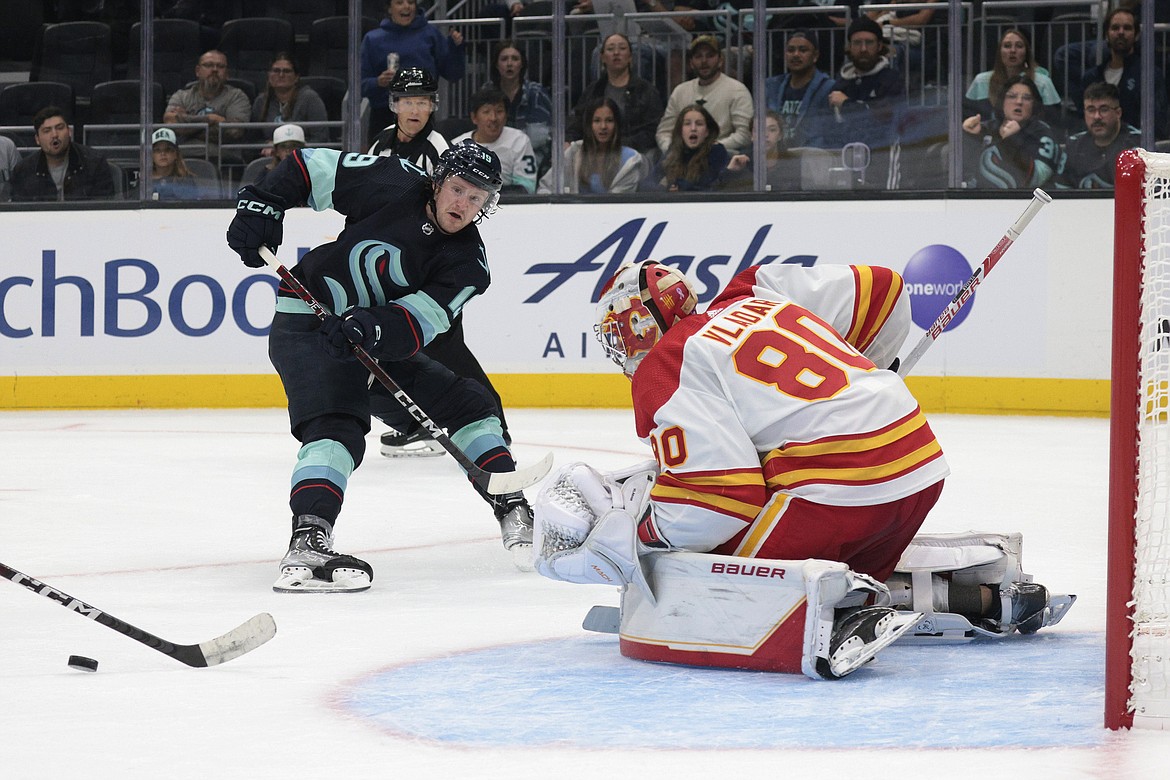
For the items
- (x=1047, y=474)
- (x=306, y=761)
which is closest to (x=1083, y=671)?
Result: (x=306, y=761)

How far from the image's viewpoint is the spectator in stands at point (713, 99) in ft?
23.4

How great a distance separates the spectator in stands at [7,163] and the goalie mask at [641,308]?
5.48m

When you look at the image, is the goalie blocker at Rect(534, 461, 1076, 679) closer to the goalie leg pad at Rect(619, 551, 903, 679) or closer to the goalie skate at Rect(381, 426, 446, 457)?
the goalie leg pad at Rect(619, 551, 903, 679)

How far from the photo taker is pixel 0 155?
291 inches

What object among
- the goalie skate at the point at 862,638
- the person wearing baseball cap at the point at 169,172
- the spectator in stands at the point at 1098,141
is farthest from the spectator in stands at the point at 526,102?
the goalie skate at the point at 862,638

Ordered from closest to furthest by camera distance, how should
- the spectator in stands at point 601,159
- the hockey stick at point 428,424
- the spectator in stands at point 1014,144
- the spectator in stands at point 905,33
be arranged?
the hockey stick at point 428,424 → the spectator in stands at point 1014,144 → the spectator in stands at point 905,33 → the spectator in stands at point 601,159

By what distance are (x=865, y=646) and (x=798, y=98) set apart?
203 inches

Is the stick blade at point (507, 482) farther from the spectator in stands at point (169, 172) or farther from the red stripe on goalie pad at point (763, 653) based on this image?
the spectator in stands at point (169, 172)

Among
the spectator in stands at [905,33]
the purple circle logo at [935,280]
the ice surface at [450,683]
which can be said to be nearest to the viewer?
the ice surface at [450,683]

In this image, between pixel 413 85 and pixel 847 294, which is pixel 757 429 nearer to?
pixel 847 294

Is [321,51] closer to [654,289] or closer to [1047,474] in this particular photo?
[1047,474]

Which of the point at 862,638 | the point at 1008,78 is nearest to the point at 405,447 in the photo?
the point at 1008,78

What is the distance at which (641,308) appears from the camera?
2473 millimetres

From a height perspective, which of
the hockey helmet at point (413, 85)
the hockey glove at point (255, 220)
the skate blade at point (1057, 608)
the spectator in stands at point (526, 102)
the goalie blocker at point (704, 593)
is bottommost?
the skate blade at point (1057, 608)
